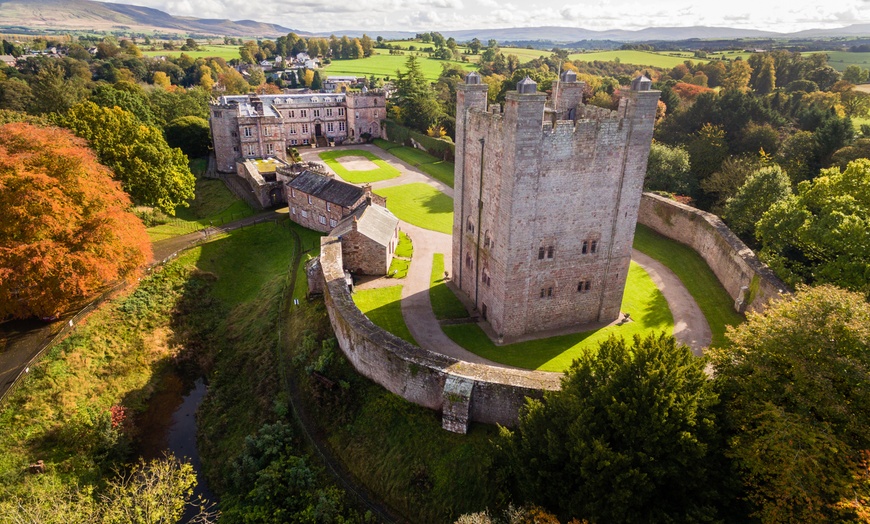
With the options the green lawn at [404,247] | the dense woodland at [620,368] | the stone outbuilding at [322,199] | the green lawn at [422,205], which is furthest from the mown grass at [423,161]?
the dense woodland at [620,368]

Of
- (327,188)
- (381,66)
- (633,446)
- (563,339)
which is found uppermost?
(381,66)

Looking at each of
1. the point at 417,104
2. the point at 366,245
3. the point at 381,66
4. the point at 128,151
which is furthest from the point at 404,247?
the point at 381,66

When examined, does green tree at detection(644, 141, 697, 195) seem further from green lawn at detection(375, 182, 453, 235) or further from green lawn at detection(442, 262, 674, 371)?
green lawn at detection(375, 182, 453, 235)

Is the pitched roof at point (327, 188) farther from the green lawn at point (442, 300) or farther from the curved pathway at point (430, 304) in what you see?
the green lawn at point (442, 300)

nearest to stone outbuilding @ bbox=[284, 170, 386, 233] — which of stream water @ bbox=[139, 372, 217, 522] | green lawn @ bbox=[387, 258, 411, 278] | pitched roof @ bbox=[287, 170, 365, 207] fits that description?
pitched roof @ bbox=[287, 170, 365, 207]

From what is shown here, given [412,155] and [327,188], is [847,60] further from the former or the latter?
[327,188]

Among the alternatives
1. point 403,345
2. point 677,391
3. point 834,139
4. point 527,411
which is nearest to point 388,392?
point 403,345
